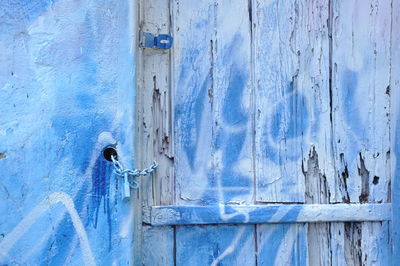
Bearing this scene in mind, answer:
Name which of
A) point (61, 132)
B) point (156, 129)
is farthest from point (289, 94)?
point (61, 132)

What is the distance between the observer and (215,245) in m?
1.38

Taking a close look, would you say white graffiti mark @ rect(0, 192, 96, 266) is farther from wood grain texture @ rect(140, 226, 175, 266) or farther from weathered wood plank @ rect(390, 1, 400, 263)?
weathered wood plank @ rect(390, 1, 400, 263)

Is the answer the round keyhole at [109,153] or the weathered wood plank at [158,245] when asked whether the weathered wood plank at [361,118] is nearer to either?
the weathered wood plank at [158,245]

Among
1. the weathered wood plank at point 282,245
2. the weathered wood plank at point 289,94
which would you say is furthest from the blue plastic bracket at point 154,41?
the weathered wood plank at point 282,245

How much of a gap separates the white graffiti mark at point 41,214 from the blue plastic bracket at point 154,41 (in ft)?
1.35

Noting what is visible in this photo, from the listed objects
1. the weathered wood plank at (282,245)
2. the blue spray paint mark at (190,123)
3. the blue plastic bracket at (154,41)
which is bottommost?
the weathered wood plank at (282,245)

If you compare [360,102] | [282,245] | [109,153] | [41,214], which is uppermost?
[360,102]

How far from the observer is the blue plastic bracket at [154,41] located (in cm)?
135

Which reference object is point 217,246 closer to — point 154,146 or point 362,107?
point 154,146

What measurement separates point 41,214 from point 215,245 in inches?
17.1

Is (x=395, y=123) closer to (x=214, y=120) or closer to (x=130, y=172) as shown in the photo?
(x=214, y=120)

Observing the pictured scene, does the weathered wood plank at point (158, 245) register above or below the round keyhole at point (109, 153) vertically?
below

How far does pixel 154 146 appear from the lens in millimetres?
1355

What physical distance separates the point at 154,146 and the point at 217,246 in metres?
0.29
